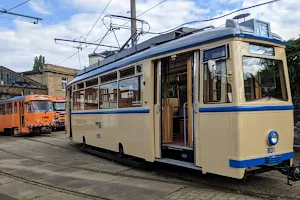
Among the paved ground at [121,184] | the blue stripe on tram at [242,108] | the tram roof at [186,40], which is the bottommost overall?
the paved ground at [121,184]

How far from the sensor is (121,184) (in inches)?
271

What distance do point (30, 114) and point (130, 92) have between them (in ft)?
47.5

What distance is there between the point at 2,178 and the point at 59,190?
2345 millimetres

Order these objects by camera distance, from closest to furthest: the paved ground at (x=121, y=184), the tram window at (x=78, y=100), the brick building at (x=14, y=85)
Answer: the paved ground at (x=121, y=184), the tram window at (x=78, y=100), the brick building at (x=14, y=85)

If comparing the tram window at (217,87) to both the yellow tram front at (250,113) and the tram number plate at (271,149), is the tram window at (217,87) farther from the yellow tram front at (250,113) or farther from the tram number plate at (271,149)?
the tram number plate at (271,149)

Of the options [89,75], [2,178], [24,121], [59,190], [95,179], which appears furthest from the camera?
[24,121]

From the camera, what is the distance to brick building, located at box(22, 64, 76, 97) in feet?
131

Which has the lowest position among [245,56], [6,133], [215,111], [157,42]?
[6,133]

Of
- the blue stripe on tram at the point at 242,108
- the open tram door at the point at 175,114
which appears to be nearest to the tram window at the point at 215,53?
the open tram door at the point at 175,114

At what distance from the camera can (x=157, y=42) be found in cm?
779

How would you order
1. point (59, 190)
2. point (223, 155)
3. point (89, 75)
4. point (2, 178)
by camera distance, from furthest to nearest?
point (89, 75)
point (2, 178)
point (59, 190)
point (223, 155)

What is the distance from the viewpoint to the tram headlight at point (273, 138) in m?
5.65

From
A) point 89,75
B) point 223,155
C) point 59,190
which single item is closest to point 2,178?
point 59,190

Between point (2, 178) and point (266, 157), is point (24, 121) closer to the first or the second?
point (2, 178)
